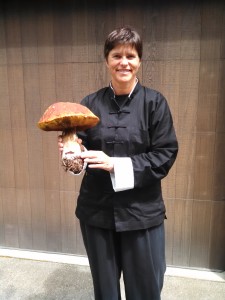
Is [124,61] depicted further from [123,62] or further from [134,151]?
[134,151]

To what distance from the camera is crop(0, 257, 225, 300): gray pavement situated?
245 centimetres

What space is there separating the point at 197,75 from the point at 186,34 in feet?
1.14

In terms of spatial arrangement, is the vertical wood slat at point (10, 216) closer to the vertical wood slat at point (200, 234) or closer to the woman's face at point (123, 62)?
the vertical wood slat at point (200, 234)

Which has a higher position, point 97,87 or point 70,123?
point 97,87

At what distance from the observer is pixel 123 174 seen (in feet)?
4.72

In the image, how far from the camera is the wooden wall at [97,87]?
2434 mm

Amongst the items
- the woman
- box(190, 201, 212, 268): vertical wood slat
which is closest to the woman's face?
the woman

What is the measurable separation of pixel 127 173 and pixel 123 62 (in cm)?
54

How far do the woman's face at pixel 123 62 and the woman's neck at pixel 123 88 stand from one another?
41mm

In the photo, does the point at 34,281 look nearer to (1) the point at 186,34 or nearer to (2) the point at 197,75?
(2) the point at 197,75

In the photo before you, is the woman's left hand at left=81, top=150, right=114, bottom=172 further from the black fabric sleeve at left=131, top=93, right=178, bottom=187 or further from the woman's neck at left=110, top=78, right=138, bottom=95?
the woman's neck at left=110, top=78, right=138, bottom=95

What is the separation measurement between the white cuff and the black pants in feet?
0.96

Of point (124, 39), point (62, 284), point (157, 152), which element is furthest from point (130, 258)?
point (62, 284)

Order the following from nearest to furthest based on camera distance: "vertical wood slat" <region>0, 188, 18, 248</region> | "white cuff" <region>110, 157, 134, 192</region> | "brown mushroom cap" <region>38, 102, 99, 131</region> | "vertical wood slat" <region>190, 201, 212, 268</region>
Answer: "brown mushroom cap" <region>38, 102, 99, 131</region>, "white cuff" <region>110, 157, 134, 192</region>, "vertical wood slat" <region>190, 201, 212, 268</region>, "vertical wood slat" <region>0, 188, 18, 248</region>
